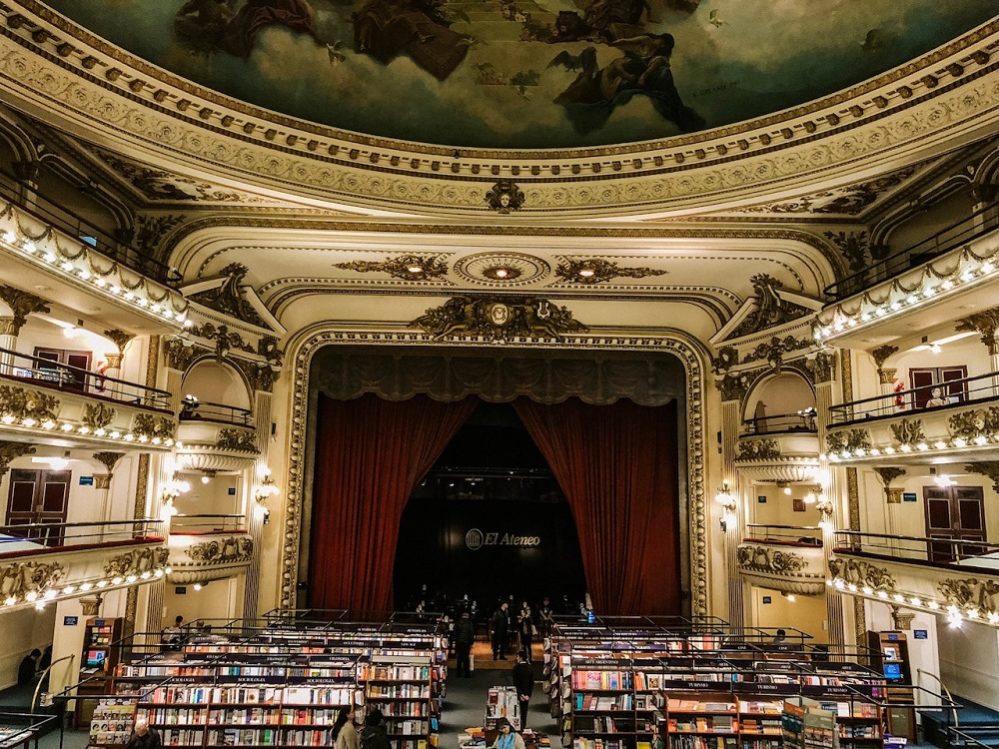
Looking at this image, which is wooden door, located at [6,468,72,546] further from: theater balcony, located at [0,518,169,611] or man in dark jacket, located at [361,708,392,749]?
man in dark jacket, located at [361,708,392,749]

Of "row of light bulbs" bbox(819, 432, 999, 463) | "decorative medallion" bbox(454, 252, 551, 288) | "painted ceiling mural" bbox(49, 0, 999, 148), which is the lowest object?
"row of light bulbs" bbox(819, 432, 999, 463)

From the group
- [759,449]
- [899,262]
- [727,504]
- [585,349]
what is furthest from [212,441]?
[899,262]

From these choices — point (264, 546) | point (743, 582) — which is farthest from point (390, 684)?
point (743, 582)

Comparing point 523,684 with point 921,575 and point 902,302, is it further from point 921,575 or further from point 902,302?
point 902,302

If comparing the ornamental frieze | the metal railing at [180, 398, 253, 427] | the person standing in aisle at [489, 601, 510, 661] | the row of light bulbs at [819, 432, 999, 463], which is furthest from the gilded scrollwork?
the metal railing at [180, 398, 253, 427]

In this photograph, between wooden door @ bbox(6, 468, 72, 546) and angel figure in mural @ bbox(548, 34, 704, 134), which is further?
wooden door @ bbox(6, 468, 72, 546)

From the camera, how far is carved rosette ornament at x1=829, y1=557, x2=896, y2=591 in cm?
966

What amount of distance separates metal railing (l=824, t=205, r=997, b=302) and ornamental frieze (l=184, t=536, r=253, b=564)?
36.1 feet

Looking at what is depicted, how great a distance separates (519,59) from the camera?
35.0 feet

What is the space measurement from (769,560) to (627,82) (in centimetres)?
831

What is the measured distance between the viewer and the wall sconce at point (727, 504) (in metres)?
14.2

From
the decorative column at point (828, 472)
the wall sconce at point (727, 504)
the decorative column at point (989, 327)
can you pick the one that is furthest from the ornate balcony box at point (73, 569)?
the decorative column at point (989, 327)

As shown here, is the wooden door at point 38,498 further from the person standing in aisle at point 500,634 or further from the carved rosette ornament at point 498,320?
the person standing in aisle at point 500,634

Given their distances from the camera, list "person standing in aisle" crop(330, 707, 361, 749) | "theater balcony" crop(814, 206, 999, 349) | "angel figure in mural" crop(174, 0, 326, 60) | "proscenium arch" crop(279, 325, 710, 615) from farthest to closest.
Result: 1. "proscenium arch" crop(279, 325, 710, 615)
2. "angel figure in mural" crop(174, 0, 326, 60)
3. "theater balcony" crop(814, 206, 999, 349)
4. "person standing in aisle" crop(330, 707, 361, 749)
